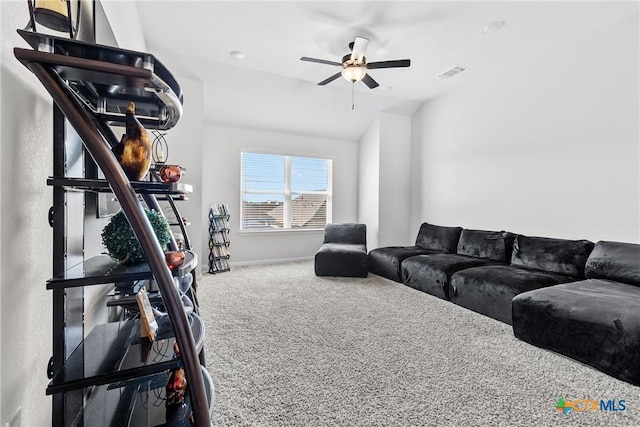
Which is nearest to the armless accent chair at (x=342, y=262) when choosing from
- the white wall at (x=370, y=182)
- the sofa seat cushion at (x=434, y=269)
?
the sofa seat cushion at (x=434, y=269)

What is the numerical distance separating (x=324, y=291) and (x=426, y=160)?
10.6 ft

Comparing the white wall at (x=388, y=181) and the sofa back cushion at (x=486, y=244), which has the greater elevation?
the white wall at (x=388, y=181)

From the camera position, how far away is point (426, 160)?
5.48m

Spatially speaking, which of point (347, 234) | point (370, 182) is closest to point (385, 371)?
point (347, 234)

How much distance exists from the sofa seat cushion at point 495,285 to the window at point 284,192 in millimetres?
3288

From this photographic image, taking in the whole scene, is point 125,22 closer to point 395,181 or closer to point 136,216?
point 136,216

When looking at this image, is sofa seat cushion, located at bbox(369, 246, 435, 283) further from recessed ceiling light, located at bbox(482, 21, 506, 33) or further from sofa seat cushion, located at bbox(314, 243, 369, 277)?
recessed ceiling light, located at bbox(482, 21, 506, 33)

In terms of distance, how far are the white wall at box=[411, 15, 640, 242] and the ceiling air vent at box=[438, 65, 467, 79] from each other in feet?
1.66

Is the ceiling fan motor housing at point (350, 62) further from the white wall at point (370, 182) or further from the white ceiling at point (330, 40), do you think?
the white wall at point (370, 182)

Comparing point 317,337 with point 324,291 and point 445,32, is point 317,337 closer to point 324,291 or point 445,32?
point 324,291

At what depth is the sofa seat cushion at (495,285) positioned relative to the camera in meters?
2.80

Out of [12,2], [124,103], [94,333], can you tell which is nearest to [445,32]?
[124,103]

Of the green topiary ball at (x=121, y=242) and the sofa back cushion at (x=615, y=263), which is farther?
the sofa back cushion at (x=615, y=263)

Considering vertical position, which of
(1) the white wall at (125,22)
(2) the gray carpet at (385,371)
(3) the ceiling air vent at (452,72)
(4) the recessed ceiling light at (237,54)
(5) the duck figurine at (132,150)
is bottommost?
(2) the gray carpet at (385,371)
